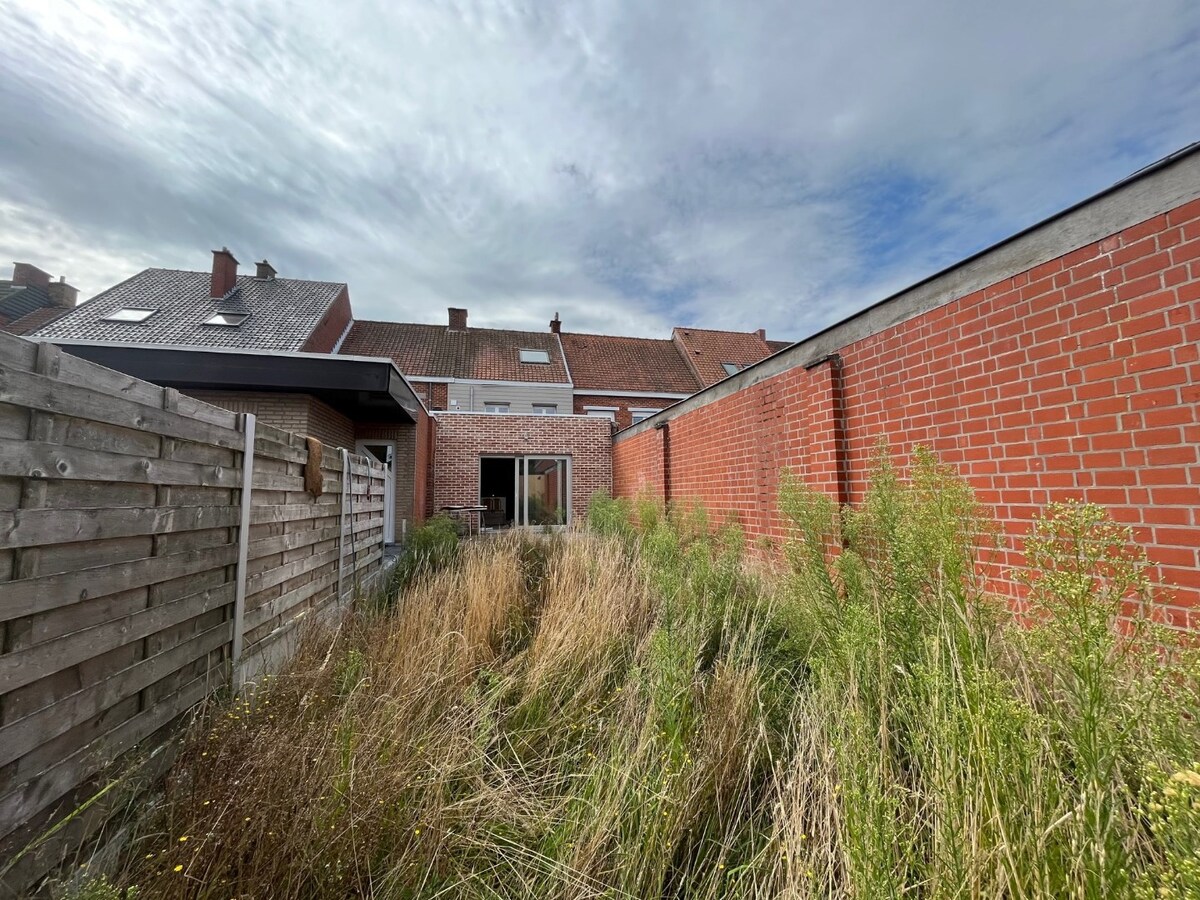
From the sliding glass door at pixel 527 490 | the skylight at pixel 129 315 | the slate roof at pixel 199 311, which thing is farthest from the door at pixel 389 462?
the skylight at pixel 129 315

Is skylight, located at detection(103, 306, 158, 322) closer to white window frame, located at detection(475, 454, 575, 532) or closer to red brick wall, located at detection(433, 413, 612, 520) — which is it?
red brick wall, located at detection(433, 413, 612, 520)

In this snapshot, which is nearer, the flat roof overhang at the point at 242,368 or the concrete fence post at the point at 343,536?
the concrete fence post at the point at 343,536

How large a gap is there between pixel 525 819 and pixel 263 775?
2.82 feet

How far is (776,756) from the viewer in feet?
6.34

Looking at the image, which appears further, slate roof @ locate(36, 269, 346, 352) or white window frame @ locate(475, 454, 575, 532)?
white window frame @ locate(475, 454, 575, 532)

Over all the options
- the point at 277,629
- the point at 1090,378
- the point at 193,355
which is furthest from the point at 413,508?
the point at 1090,378

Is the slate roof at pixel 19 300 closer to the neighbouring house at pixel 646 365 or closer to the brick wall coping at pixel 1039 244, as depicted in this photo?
the neighbouring house at pixel 646 365

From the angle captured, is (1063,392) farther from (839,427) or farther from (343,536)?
(343,536)

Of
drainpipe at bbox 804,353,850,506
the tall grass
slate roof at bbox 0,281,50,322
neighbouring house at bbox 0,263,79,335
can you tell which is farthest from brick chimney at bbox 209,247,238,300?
drainpipe at bbox 804,353,850,506

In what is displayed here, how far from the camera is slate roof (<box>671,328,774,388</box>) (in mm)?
20875

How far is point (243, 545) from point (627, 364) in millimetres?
18694

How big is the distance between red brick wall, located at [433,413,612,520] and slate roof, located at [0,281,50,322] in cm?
2140

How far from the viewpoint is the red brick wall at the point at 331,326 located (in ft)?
45.4

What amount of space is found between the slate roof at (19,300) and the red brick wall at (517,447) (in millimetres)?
21405
